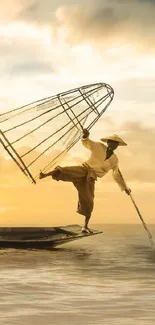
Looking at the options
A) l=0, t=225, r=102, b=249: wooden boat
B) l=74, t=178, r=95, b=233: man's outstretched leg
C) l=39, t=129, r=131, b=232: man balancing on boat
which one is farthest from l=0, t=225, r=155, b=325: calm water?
l=39, t=129, r=131, b=232: man balancing on boat

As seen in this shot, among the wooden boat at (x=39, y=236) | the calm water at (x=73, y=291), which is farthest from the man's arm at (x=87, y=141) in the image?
the calm water at (x=73, y=291)

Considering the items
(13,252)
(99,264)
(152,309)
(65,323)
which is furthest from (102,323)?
(13,252)

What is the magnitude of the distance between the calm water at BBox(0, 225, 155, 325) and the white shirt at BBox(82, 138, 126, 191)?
194 centimetres

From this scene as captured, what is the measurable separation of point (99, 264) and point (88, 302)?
21.0ft

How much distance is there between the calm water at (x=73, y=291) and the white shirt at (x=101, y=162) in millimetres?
1941

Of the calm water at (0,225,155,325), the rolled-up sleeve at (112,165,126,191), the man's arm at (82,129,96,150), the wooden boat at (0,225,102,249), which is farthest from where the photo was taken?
the wooden boat at (0,225,102,249)

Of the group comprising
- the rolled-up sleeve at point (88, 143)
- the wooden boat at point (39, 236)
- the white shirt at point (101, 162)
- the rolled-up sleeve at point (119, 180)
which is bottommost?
the wooden boat at point (39, 236)

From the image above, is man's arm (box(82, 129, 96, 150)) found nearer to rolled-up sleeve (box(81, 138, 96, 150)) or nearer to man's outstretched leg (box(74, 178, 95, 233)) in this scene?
rolled-up sleeve (box(81, 138, 96, 150))

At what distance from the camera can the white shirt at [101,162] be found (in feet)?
47.9

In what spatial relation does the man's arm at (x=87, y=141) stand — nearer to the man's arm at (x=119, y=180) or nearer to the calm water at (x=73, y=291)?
the man's arm at (x=119, y=180)

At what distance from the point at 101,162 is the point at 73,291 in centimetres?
466

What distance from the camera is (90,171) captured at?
50.1 feet

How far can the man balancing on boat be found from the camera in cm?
1465

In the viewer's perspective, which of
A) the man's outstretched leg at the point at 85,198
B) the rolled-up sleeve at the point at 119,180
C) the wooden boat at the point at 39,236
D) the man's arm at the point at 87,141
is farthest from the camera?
the wooden boat at the point at 39,236
